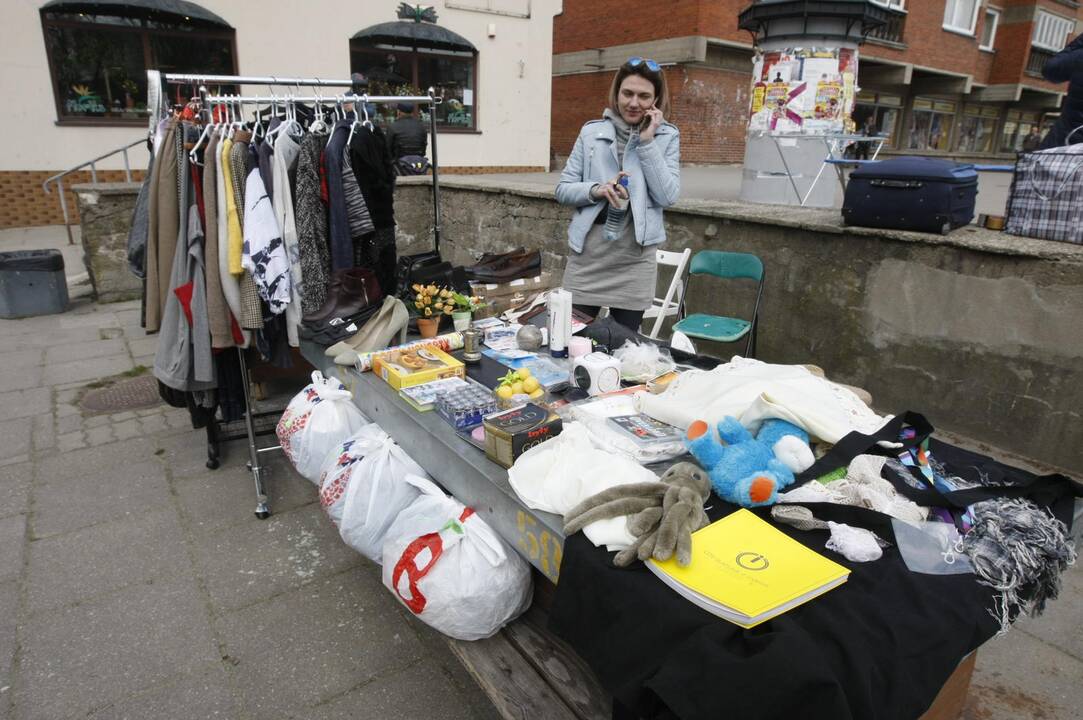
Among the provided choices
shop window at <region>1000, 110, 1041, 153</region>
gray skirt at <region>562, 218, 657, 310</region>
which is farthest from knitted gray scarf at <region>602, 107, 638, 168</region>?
shop window at <region>1000, 110, 1041, 153</region>

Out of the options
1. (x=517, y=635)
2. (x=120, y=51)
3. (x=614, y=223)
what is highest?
(x=120, y=51)

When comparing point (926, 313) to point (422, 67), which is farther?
A: point (422, 67)

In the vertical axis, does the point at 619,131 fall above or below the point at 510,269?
above

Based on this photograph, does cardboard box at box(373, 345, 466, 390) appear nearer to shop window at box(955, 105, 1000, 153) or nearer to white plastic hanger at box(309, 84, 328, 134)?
white plastic hanger at box(309, 84, 328, 134)

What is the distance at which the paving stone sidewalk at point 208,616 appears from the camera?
6.62ft

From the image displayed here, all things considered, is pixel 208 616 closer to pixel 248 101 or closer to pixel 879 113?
pixel 248 101

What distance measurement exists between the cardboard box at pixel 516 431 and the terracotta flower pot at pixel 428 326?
3.69 feet

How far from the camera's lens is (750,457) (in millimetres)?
1522

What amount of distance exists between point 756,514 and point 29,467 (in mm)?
3721

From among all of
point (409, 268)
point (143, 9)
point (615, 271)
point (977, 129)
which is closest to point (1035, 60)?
point (977, 129)

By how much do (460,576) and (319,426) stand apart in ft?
Answer: 3.69

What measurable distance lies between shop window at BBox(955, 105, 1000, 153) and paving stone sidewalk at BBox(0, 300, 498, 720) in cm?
2850

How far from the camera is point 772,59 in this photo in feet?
19.1

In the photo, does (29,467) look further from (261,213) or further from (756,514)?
(756,514)
